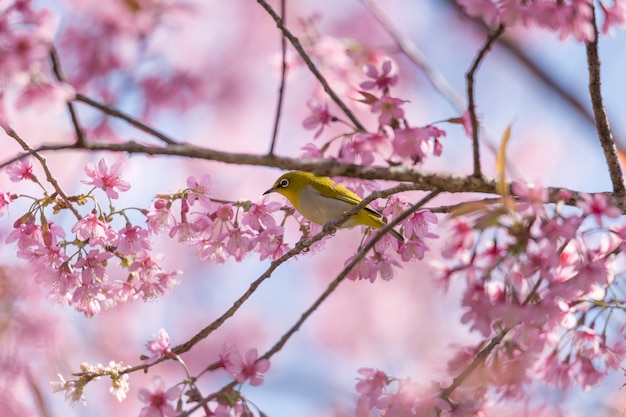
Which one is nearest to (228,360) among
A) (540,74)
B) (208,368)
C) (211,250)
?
(208,368)

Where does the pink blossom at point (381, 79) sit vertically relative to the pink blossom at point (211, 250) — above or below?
above

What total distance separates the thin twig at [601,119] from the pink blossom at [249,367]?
1.23 metres

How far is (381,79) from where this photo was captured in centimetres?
263

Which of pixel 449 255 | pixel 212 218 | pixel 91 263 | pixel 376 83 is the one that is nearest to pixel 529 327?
pixel 449 255

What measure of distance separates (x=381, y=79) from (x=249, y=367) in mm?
1131

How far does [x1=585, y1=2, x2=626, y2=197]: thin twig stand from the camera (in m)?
2.22

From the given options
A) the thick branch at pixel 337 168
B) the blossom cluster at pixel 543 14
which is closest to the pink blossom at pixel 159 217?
the thick branch at pixel 337 168

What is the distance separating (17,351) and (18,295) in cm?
41

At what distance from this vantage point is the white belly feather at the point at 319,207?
10.1 ft

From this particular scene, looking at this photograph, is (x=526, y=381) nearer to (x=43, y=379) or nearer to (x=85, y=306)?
(x=85, y=306)

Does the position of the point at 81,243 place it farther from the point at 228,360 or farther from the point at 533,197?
the point at 533,197

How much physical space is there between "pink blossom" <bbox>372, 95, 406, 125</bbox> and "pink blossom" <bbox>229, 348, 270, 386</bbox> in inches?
34.3

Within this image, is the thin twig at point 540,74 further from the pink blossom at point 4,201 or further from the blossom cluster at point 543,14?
the pink blossom at point 4,201

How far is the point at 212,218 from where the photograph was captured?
2791mm
